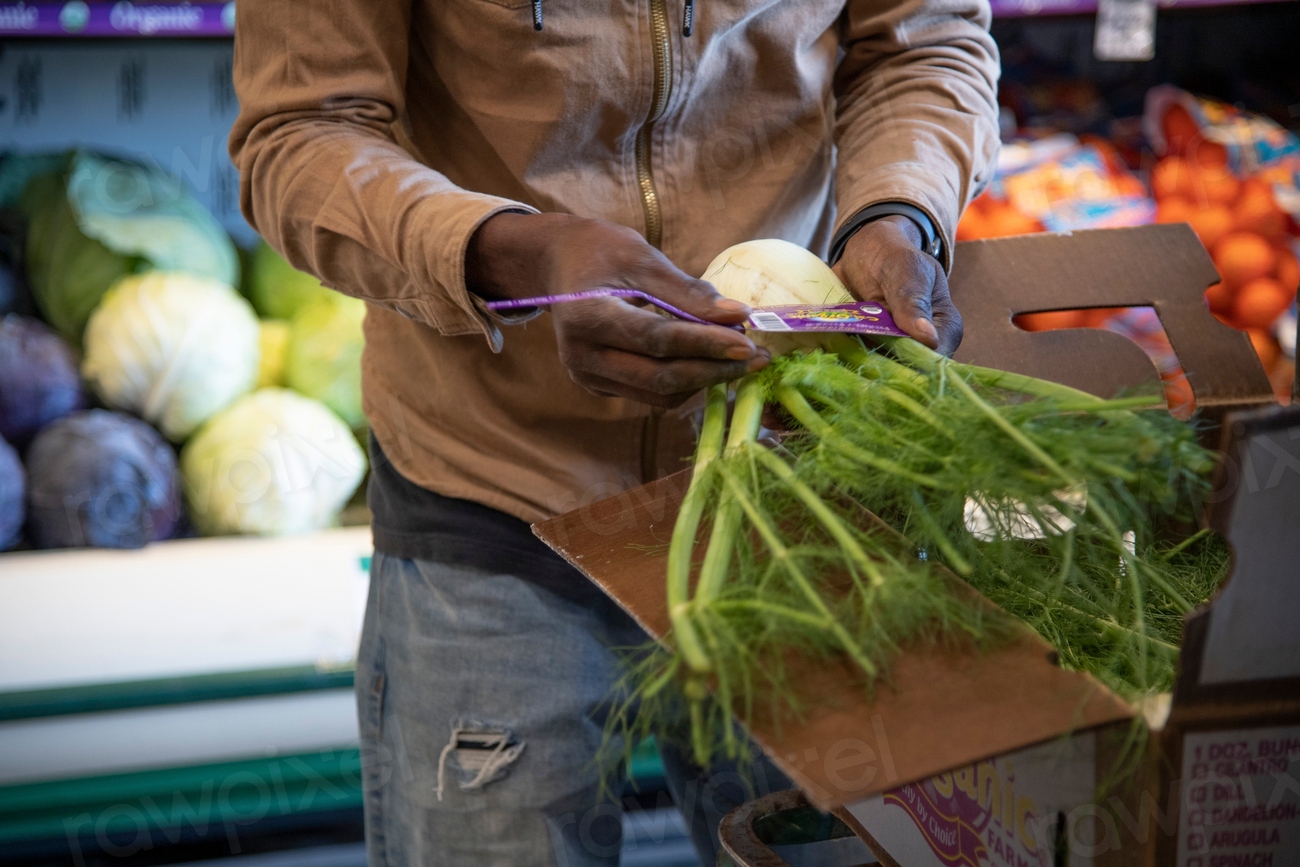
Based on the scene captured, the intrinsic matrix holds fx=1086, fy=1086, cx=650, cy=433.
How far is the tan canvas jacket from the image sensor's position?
0.98m

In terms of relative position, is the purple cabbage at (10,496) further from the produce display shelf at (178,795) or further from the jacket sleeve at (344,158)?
the jacket sleeve at (344,158)

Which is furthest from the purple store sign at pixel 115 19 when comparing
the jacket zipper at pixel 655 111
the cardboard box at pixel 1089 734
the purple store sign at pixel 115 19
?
the cardboard box at pixel 1089 734

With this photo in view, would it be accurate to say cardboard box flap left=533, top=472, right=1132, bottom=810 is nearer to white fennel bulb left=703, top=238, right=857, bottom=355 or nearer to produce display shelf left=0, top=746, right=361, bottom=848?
white fennel bulb left=703, top=238, right=857, bottom=355

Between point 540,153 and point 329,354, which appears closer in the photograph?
point 540,153

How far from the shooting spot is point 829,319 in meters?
0.86

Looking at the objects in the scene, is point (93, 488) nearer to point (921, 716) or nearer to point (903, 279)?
point (903, 279)

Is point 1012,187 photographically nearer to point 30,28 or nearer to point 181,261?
point 181,261

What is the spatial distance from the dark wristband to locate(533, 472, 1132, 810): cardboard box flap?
0.50m

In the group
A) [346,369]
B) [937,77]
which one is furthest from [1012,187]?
[346,369]

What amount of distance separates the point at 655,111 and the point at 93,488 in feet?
3.79

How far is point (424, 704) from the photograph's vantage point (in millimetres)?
1086

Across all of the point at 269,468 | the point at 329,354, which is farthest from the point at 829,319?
the point at 329,354

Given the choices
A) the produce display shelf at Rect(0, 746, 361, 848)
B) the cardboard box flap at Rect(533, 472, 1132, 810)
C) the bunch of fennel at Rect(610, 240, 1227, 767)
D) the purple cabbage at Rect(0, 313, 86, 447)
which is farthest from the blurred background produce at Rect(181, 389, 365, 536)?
the cardboard box flap at Rect(533, 472, 1132, 810)

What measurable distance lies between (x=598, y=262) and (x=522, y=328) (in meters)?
0.26
